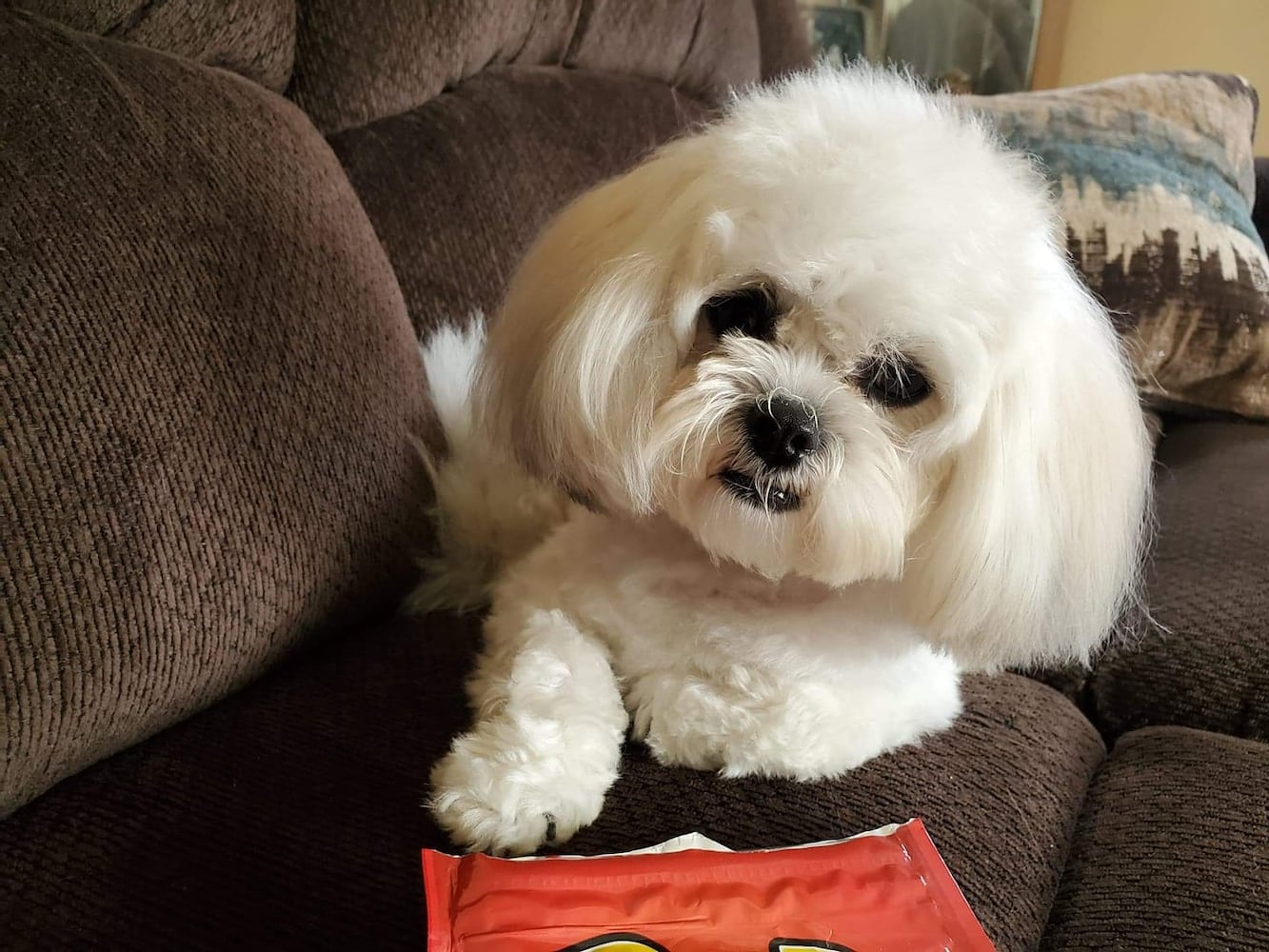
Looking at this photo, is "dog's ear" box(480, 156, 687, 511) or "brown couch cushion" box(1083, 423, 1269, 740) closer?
"dog's ear" box(480, 156, 687, 511)

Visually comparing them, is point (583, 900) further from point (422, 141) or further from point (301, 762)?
point (422, 141)

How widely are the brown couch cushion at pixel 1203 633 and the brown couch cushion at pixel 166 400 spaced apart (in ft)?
2.87

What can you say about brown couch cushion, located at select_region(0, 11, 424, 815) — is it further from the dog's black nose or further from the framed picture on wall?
the framed picture on wall

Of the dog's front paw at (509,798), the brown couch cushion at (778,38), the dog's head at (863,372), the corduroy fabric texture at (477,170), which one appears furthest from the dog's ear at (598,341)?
the brown couch cushion at (778,38)

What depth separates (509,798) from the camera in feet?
2.40

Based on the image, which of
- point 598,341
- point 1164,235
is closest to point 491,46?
point 598,341

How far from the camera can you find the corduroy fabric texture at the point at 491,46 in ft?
3.67

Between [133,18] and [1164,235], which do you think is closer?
[133,18]

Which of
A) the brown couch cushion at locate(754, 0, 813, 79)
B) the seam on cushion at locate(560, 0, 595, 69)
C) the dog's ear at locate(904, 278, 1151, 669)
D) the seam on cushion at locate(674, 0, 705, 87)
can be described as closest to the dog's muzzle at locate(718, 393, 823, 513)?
the dog's ear at locate(904, 278, 1151, 669)

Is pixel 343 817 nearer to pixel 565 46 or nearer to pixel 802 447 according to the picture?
pixel 802 447

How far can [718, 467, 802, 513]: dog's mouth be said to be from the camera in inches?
30.5

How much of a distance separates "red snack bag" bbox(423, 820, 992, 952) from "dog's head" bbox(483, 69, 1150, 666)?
23 cm

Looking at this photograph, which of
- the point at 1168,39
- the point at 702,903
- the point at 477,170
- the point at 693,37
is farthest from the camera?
the point at 1168,39

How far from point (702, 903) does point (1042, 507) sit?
0.44 meters
